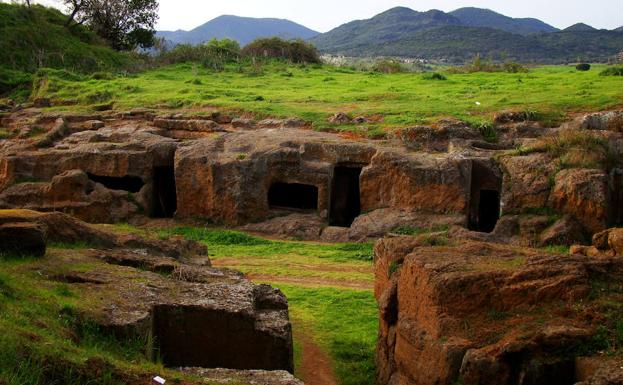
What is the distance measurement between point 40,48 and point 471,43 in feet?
175

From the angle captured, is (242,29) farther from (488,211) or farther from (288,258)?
(288,258)

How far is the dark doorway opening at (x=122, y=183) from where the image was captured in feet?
75.0

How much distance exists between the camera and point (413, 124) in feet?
73.7

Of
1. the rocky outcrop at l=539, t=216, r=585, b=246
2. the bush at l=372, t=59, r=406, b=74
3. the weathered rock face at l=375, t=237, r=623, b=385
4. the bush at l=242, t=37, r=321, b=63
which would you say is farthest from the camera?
the bush at l=242, t=37, r=321, b=63

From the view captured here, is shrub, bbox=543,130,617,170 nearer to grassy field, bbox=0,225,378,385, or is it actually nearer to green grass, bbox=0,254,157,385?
grassy field, bbox=0,225,378,385

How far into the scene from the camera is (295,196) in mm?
23000

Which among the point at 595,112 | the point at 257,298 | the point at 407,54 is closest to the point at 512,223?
the point at 595,112

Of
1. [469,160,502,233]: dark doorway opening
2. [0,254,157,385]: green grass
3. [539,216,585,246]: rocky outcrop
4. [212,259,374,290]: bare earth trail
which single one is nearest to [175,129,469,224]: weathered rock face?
[469,160,502,233]: dark doorway opening

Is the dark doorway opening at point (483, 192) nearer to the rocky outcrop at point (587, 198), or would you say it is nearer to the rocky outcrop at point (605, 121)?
A: the rocky outcrop at point (587, 198)

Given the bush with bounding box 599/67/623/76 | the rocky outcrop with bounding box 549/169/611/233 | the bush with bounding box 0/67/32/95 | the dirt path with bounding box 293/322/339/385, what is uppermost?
the bush with bounding box 599/67/623/76

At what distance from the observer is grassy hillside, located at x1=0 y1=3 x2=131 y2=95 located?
3609 centimetres

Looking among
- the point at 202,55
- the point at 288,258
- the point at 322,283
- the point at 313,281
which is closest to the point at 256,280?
the point at 313,281

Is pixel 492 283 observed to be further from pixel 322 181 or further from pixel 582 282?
pixel 322 181

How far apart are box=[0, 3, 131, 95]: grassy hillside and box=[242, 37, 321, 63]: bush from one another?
8.07 m
